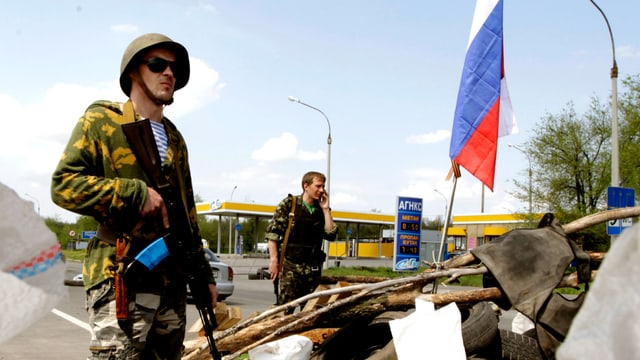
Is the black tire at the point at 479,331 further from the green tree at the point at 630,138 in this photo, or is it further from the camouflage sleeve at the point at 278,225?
the green tree at the point at 630,138

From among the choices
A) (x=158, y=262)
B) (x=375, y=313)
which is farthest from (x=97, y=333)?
(x=375, y=313)

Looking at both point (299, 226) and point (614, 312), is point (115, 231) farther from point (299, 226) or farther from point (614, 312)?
point (299, 226)

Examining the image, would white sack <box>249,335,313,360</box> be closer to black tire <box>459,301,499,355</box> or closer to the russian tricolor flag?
black tire <box>459,301,499,355</box>

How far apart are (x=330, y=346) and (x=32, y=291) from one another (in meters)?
2.88

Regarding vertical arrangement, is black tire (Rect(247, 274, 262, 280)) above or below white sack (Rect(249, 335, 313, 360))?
below

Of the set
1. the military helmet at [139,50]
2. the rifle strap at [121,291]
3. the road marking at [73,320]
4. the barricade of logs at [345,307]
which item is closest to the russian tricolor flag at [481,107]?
the barricade of logs at [345,307]

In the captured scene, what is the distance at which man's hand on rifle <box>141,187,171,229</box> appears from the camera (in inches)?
104

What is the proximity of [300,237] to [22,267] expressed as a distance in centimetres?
539

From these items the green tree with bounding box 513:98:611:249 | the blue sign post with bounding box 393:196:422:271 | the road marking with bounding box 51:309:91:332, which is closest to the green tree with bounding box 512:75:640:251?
the green tree with bounding box 513:98:611:249

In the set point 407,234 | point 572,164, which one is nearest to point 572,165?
point 572,164

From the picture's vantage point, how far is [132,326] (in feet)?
8.74

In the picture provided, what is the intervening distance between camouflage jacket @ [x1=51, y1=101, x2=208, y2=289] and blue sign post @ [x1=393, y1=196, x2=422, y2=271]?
19.0 meters

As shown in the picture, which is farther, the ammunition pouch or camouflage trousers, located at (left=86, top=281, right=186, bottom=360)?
the ammunition pouch

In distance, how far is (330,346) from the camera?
12.0ft
